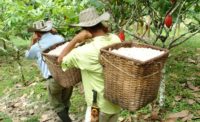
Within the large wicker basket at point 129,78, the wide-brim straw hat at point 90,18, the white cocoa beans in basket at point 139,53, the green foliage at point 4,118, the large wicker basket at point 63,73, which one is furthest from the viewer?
the green foliage at point 4,118

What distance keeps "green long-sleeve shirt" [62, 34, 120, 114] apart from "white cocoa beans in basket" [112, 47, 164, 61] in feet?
0.62

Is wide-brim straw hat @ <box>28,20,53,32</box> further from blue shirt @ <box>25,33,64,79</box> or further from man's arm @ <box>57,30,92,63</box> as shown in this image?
man's arm @ <box>57,30,92,63</box>

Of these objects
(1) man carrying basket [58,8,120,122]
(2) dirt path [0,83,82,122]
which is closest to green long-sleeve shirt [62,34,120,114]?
(1) man carrying basket [58,8,120,122]

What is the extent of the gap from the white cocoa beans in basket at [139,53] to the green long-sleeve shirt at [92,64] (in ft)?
0.62

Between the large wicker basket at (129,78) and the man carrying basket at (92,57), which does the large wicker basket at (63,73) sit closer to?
the man carrying basket at (92,57)

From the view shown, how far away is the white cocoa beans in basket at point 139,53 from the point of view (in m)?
3.57

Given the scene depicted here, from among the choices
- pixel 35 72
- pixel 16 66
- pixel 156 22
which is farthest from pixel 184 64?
pixel 16 66

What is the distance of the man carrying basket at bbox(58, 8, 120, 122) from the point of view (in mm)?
3781

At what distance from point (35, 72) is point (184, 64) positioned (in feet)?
10.7

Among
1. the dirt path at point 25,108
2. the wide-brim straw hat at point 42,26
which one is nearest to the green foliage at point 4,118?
the dirt path at point 25,108

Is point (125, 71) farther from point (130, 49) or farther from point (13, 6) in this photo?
point (13, 6)

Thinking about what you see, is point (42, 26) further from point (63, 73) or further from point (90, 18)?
point (90, 18)

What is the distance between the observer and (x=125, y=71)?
3.51m

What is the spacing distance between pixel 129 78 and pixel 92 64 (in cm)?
47
